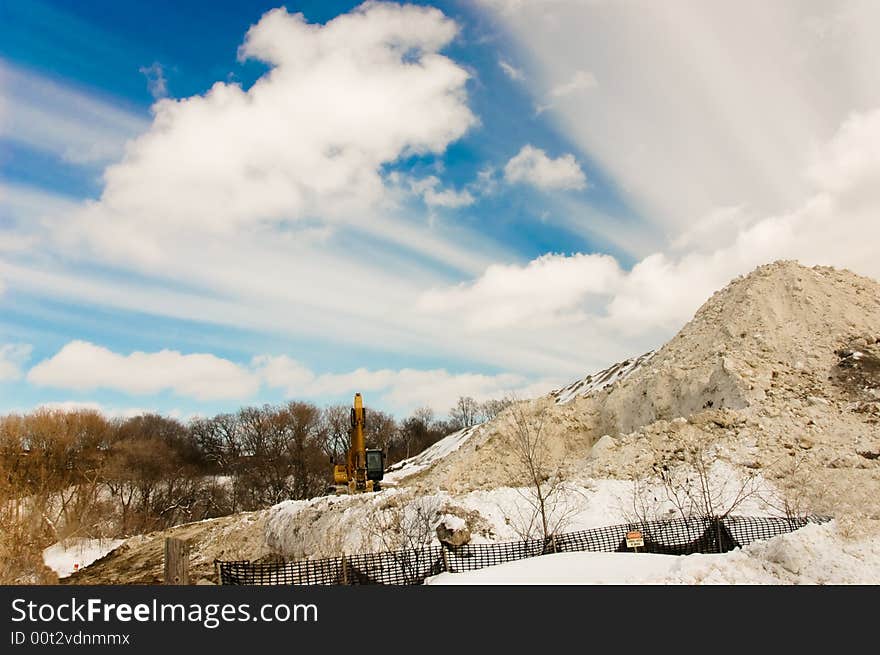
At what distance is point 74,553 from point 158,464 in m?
15.7

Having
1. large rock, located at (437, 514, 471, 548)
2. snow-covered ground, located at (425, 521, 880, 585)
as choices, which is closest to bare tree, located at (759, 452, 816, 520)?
snow-covered ground, located at (425, 521, 880, 585)

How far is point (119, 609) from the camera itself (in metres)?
8.01

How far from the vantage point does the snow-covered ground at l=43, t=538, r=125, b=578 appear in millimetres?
29989

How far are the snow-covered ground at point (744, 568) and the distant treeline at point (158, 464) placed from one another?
25.5 meters

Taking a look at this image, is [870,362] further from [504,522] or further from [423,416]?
[423,416]

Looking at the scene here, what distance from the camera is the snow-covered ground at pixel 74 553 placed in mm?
29989

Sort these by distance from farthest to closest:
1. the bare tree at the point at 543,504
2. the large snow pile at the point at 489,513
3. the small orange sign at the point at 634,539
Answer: the large snow pile at the point at 489,513
the bare tree at the point at 543,504
the small orange sign at the point at 634,539

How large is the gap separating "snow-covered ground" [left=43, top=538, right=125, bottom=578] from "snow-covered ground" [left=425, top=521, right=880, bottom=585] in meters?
28.7

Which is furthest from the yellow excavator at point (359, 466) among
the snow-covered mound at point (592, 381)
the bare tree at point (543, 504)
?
the snow-covered mound at point (592, 381)

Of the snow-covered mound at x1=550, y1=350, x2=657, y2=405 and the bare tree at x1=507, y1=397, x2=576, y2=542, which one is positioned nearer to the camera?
the bare tree at x1=507, y1=397, x2=576, y2=542

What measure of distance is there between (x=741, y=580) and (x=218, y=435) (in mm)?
66688

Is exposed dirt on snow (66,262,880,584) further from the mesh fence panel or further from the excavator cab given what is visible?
the excavator cab

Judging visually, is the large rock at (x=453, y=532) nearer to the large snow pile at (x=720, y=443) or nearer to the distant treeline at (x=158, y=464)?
the large snow pile at (x=720, y=443)

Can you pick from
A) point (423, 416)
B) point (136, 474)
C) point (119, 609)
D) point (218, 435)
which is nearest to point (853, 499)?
point (119, 609)
